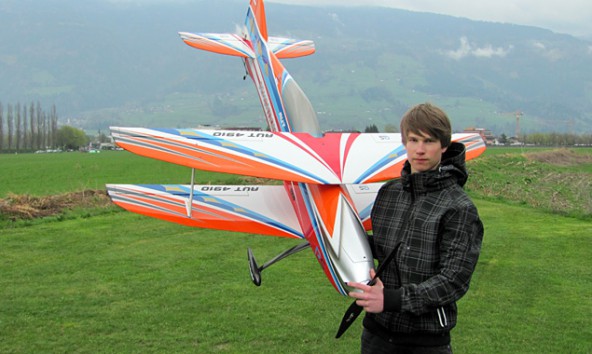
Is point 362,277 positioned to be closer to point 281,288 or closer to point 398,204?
point 398,204

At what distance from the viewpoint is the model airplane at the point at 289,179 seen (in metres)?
4.09

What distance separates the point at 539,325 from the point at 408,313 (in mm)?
5456

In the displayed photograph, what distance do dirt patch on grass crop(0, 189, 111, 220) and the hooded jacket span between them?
45.5 ft

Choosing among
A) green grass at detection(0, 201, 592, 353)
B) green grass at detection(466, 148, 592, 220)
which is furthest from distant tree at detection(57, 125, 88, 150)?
green grass at detection(0, 201, 592, 353)

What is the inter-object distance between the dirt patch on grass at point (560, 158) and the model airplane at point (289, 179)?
38.8 meters

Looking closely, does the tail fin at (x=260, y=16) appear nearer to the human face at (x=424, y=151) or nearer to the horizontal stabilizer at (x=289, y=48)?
the horizontal stabilizer at (x=289, y=48)

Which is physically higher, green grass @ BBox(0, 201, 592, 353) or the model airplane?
the model airplane

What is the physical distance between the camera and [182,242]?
12.4 m

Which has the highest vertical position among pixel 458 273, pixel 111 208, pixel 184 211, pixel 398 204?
pixel 398 204

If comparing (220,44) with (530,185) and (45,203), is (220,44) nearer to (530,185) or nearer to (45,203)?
(45,203)

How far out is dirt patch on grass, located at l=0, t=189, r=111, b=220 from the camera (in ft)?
47.7

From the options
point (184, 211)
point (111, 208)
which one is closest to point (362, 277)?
point (184, 211)

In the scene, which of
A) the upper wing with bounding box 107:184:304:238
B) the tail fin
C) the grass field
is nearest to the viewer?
the upper wing with bounding box 107:184:304:238

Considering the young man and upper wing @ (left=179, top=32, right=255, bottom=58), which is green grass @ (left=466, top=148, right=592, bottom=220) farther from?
the young man
